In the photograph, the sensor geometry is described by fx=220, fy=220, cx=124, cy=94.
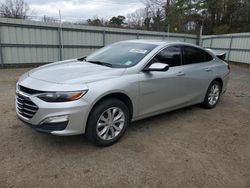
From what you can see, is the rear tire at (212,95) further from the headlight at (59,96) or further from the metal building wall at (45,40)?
the metal building wall at (45,40)

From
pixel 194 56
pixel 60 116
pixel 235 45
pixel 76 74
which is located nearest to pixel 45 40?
pixel 194 56

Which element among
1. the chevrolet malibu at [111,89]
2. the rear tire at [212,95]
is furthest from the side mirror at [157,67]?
the rear tire at [212,95]

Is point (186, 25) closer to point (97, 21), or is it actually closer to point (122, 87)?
point (97, 21)

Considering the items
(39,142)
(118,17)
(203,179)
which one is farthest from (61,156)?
(118,17)

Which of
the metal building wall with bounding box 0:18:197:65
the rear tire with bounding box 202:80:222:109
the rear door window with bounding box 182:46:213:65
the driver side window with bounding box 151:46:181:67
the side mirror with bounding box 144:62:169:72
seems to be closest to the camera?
the side mirror with bounding box 144:62:169:72

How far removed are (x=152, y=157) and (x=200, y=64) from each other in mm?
2590

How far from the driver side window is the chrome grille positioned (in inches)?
77.3

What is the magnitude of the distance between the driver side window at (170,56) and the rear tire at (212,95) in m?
1.30

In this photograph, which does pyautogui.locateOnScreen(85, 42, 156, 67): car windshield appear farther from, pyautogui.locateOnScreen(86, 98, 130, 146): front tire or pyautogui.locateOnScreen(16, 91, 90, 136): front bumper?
pyautogui.locateOnScreen(16, 91, 90, 136): front bumper

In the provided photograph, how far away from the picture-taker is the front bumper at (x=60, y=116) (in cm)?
271

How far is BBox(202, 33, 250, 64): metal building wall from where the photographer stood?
14.0 m

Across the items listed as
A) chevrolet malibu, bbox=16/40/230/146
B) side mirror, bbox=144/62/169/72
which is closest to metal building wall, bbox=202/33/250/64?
chevrolet malibu, bbox=16/40/230/146

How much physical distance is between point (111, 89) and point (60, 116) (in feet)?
2.51

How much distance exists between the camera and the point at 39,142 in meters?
3.28
